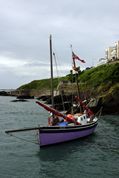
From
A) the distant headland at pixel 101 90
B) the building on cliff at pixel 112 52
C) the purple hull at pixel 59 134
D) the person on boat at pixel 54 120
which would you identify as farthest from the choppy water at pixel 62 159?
the building on cliff at pixel 112 52

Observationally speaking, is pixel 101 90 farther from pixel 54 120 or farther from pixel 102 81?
pixel 54 120

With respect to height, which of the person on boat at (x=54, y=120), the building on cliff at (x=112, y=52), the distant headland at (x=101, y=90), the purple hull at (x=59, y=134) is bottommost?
the purple hull at (x=59, y=134)

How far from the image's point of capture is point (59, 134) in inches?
1265

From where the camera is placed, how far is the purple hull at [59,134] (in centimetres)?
3064

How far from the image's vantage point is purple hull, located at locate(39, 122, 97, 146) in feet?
101

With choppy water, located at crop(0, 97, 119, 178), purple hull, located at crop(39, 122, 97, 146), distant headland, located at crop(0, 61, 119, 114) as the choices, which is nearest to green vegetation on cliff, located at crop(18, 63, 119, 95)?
distant headland, located at crop(0, 61, 119, 114)

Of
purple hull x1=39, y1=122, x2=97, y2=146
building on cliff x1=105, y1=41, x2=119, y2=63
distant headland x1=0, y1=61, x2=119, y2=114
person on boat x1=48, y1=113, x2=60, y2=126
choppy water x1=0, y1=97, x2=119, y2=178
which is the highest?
building on cliff x1=105, y1=41, x2=119, y2=63

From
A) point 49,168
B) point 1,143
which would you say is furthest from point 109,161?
point 1,143

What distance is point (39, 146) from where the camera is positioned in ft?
103

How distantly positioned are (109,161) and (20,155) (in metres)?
7.55

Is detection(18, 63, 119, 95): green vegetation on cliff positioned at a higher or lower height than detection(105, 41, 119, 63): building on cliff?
lower

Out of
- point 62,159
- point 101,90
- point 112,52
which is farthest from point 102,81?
point 112,52

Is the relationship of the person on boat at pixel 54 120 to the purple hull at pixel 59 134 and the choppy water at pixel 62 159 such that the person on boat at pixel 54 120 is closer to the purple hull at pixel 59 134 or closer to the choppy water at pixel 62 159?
the purple hull at pixel 59 134

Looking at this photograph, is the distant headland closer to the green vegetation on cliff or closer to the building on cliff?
the green vegetation on cliff
